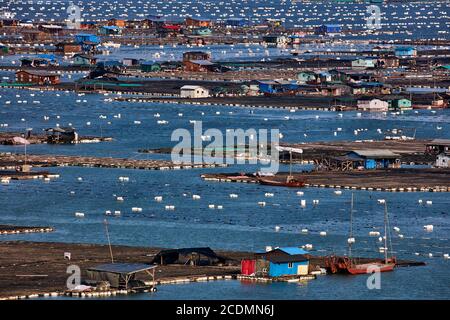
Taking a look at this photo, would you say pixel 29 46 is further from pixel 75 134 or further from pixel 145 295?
pixel 145 295

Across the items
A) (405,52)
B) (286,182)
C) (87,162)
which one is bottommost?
(405,52)

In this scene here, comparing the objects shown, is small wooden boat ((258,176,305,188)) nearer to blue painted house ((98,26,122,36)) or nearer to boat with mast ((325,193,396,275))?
boat with mast ((325,193,396,275))

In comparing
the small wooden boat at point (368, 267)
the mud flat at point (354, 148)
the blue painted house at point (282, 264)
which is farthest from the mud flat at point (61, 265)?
the mud flat at point (354, 148)

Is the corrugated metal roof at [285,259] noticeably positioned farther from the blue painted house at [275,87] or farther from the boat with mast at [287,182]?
the blue painted house at [275,87]

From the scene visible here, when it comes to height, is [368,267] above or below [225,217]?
above

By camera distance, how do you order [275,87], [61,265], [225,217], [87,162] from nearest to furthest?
[61,265], [225,217], [87,162], [275,87]

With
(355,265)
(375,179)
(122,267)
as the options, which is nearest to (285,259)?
(355,265)

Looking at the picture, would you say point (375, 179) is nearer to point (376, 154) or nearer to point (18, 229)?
point (376, 154)

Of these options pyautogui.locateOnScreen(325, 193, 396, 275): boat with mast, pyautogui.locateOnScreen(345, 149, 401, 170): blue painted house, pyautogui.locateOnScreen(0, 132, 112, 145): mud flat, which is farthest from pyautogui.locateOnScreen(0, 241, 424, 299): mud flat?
pyautogui.locateOnScreen(0, 132, 112, 145): mud flat
